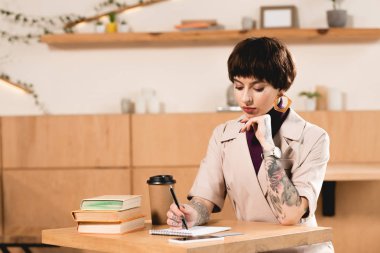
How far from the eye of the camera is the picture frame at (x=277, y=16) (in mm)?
5344

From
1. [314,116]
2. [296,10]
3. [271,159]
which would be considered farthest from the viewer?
[296,10]

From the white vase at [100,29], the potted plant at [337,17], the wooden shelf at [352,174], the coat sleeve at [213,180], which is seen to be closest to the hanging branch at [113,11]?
the white vase at [100,29]

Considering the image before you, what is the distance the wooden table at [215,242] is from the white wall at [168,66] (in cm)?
313

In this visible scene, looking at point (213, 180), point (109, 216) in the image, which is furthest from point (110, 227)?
point (213, 180)

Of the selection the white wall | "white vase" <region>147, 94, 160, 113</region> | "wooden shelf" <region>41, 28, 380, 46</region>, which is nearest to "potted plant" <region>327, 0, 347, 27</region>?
"wooden shelf" <region>41, 28, 380, 46</region>

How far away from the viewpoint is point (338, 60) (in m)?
5.45

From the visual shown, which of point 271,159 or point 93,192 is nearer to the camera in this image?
point 271,159

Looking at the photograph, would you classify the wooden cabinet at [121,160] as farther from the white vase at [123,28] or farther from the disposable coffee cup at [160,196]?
the disposable coffee cup at [160,196]

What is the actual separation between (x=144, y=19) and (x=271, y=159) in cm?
334

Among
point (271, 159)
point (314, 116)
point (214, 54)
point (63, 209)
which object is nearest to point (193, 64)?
point (214, 54)

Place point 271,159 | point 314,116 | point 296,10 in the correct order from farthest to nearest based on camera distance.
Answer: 1. point 296,10
2. point 314,116
3. point 271,159

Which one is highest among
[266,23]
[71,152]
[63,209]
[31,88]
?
[266,23]

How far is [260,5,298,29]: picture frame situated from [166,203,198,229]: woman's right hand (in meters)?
3.16

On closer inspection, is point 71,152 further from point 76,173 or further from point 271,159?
point 271,159
